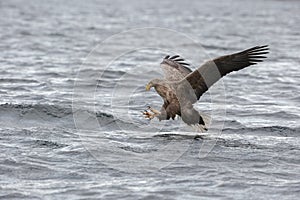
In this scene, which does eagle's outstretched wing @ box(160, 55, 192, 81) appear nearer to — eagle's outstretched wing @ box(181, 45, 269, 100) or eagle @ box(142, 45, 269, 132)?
eagle @ box(142, 45, 269, 132)

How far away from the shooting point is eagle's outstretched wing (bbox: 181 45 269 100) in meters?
10.4

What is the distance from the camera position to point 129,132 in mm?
11516

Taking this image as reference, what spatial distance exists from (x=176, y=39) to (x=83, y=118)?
1728cm

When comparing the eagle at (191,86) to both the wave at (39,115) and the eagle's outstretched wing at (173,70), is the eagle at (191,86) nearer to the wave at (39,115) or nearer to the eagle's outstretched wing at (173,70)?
the eagle's outstretched wing at (173,70)

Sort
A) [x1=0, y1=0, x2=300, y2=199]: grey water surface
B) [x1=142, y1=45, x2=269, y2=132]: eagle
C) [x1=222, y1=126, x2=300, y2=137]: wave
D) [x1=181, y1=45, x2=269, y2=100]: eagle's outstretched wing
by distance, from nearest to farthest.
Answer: [x1=0, y1=0, x2=300, y2=199]: grey water surface < [x1=181, y1=45, x2=269, y2=100]: eagle's outstretched wing < [x1=142, y1=45, x2=269, y2=132]: eagle < [x1=222, y1=126, x2=300, y2=137]: wave

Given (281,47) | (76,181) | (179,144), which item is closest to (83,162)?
(76,181)

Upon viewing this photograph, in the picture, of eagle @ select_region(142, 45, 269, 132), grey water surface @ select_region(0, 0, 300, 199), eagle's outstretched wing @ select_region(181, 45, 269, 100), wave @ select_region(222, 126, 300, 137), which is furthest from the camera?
wave @ select_region(222, 126, 300, 137)

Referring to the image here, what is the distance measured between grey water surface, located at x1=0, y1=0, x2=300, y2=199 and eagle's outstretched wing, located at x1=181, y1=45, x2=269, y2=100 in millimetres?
830

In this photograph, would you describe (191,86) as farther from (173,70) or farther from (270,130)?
(270,130)

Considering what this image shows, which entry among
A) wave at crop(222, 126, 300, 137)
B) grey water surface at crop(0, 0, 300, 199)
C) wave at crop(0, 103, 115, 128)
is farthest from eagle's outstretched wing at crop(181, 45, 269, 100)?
wave at crop(0, 103, 115, 128)

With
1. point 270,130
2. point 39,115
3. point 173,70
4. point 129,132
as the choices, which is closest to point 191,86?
point 173,70

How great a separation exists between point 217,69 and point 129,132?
6.02 feet

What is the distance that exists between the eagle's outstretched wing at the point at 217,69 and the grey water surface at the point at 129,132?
32.7 inches

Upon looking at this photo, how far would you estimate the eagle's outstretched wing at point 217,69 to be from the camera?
34.2 ft
